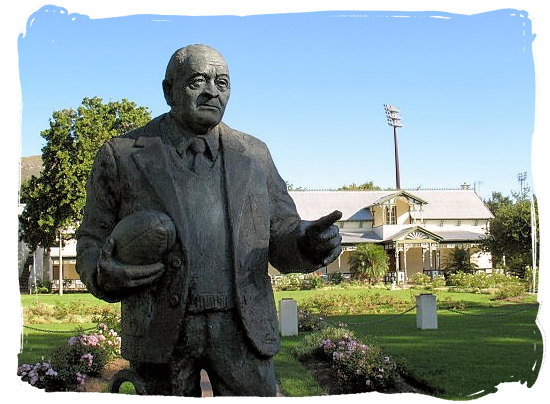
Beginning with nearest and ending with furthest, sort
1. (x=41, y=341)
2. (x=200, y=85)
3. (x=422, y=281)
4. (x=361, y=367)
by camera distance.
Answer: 1. (x=200, y=85)
2. (x=361, y=367)
3. (x=41, y=341)
4. (x=422, y=281)

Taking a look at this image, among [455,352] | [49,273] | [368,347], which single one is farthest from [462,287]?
[49,273]

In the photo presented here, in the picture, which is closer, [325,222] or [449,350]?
[325,222]

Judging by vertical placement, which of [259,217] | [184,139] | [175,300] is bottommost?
[175,300]

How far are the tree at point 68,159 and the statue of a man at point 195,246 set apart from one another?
21.2m

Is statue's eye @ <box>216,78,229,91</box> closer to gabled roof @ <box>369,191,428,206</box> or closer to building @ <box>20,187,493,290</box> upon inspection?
building @ <box>20,187,493,290</box>

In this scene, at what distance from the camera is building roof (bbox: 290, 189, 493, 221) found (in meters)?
34.0

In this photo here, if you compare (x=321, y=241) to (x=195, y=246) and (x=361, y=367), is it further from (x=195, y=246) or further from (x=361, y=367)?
(x=361, y=367)

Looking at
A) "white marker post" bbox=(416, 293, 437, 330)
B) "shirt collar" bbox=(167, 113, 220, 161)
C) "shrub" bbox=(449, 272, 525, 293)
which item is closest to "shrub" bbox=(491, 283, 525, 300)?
"shrub" bbox=(449, 272, 525, 293)

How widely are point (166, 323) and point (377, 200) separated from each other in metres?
33.4

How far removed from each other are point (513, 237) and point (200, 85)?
85.1ft

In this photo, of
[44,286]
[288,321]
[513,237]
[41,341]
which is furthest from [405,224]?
[41,341]

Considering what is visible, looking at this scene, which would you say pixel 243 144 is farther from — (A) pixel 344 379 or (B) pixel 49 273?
(B) pixel 49 273

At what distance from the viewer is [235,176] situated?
2531 mm

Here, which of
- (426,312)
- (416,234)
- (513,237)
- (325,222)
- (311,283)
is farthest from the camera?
(416,234)
